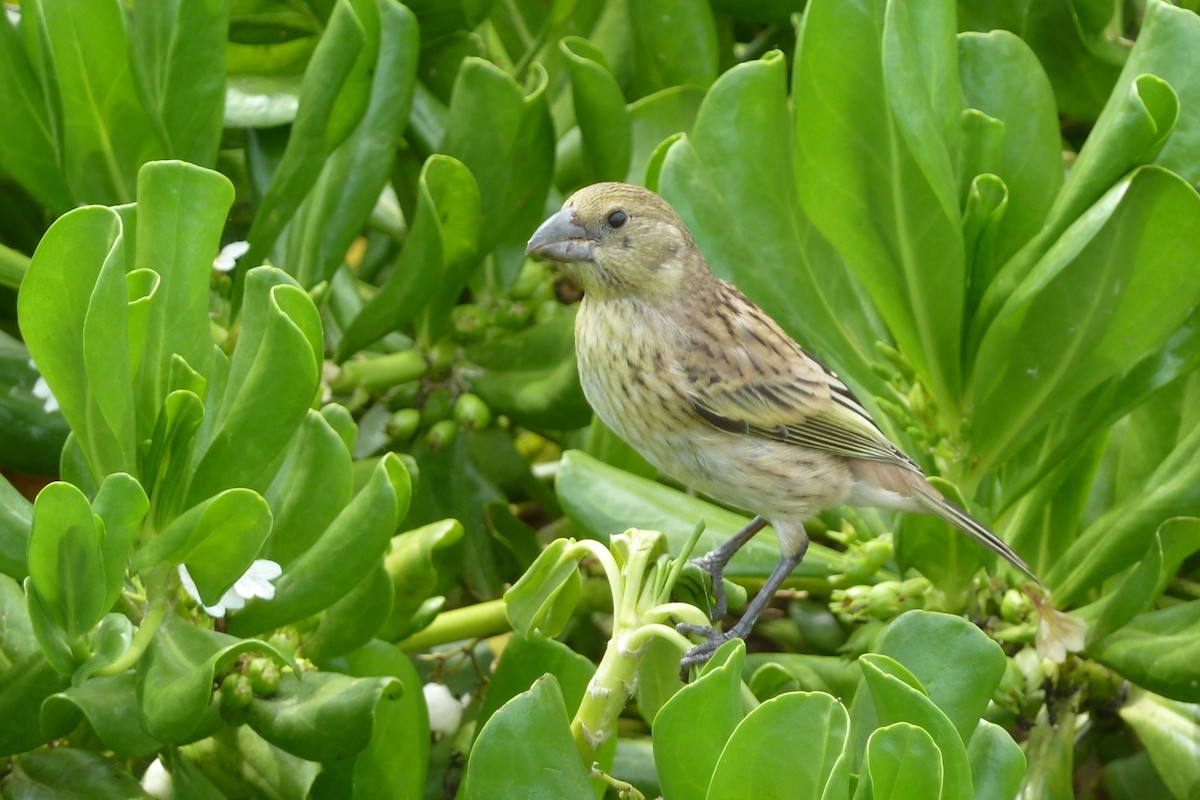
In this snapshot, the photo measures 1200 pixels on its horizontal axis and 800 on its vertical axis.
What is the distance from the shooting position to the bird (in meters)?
3.08

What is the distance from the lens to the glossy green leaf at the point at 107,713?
215 centimetres

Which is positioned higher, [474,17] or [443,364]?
[474,17]

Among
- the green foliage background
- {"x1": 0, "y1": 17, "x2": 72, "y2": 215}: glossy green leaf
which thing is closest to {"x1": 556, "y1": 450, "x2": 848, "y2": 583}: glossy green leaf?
the green foliage background

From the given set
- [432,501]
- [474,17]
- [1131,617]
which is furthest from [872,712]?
[474,17]

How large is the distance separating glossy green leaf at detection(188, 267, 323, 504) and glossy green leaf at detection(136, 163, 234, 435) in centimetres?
8

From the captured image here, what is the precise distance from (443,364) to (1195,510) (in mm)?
1648

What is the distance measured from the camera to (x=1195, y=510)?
265 centimetres

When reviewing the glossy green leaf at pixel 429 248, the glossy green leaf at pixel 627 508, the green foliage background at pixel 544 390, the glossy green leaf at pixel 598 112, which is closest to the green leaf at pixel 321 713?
the green foliage background at pixel 544 390

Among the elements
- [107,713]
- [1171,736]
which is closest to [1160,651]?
[1171,736]

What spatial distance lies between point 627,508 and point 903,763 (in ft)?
3.62

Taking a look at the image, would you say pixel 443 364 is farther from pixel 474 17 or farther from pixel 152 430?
pixel 152 430

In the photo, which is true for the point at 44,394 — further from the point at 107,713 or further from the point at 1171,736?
the point at 1171,736

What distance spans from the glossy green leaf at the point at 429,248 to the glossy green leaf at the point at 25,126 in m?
0.63

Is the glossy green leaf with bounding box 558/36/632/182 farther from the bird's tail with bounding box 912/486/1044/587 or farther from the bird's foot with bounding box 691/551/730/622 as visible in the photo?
the bird's tail with bounding box 912/486/1044/587
